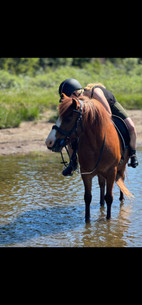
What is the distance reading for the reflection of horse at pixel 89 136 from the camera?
589 centimetres

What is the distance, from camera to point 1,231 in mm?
6645

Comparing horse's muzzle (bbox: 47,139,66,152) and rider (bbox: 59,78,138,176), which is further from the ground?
rider (bbox: 59,78,138,176)

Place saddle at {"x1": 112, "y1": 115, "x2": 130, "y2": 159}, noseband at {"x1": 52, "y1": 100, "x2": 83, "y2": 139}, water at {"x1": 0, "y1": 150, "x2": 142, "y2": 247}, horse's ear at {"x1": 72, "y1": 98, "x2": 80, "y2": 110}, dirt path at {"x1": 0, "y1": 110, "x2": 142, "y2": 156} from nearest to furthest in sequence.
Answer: horse's ear at {"x1": 72, "y1": 98, "x2": 80, "y2": 110} → noseband at {"x1": 52, "y1": 100, "x2": 83, "y2": 139} → water at {"x1": 0, "y1": 150, "x2": 142, "y2": 247} → saddle at {"x1": 112, "y1": 115, "x2": 130, "y2": 159} → dirt path at {"x1": 0, "y1": 110, "x2": 142, "y2": 156}

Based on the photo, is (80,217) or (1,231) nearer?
(1,231)

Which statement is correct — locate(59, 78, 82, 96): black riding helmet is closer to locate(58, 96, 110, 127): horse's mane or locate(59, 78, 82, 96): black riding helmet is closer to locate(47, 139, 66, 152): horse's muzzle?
locate(58, 96, 110, 127): horse's mane

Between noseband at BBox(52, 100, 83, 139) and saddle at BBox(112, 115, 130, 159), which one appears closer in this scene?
noseband at BBox(52, 100, 83, 139)

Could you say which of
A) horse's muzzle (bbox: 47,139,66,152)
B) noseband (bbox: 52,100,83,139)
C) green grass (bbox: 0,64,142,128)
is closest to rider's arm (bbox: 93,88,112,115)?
noseband (bbox: 52,100,83,139)

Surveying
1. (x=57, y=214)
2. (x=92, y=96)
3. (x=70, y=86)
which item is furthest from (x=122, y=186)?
(x=70, y=86)

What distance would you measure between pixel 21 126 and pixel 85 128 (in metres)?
9.56

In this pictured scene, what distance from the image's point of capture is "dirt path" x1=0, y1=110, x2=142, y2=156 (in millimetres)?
13212

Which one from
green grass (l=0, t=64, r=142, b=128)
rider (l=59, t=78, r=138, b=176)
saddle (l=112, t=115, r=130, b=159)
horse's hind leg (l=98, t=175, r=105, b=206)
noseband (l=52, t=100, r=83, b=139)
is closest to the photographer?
noseband (l=52, t=100, r=83, b=139)

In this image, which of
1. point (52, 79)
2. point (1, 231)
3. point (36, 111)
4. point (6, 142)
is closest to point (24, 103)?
point (36, 111)

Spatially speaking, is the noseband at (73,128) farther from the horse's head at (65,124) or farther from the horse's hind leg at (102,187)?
the horse's hind leg at (102,187)

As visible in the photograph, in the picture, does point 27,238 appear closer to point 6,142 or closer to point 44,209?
point 44,209
